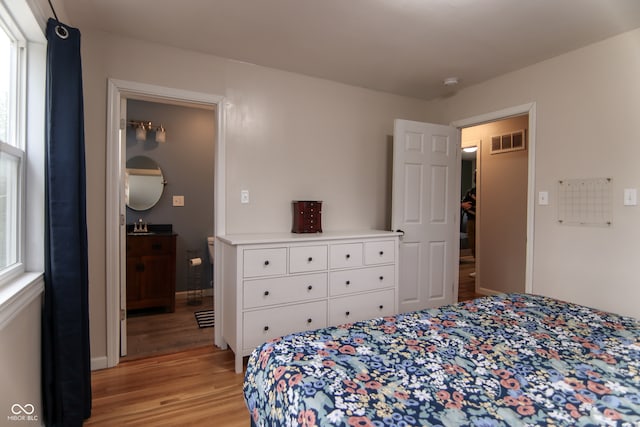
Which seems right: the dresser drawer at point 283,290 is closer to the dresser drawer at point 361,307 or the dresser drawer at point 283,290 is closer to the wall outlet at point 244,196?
the dresser drawer at point 361,307

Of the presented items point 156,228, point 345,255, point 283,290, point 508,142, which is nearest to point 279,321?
point 283,290

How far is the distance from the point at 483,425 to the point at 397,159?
103 inches

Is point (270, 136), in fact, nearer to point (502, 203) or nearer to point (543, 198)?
point (543, 198)

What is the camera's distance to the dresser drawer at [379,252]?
9.57 feet

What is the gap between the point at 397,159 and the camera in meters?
3.26

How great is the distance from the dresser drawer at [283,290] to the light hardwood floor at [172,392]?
1.78 feet

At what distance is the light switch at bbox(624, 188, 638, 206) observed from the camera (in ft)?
7.59

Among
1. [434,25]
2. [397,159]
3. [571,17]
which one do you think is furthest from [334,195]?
[571,17]

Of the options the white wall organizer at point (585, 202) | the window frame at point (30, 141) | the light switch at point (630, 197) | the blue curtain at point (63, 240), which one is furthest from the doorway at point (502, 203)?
the window frame at point (30, 141)

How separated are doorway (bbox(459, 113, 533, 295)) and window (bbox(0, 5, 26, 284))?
4.22 m

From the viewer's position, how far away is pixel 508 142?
4238mm

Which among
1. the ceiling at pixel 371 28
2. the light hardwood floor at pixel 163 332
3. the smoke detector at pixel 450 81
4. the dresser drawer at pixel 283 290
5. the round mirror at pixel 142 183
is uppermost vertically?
the ceiling at pixel 371 28

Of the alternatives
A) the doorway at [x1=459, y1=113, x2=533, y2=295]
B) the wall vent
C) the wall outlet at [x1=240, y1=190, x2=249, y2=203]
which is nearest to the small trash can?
the wall outlet at [x1=240, y1=190, x2=249, y2=203]

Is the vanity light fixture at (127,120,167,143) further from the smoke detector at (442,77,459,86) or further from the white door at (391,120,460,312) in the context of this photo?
the smoke detector at (442,77,459,86)
